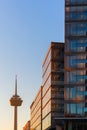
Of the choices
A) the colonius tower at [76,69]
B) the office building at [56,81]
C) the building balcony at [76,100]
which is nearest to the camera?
the building balcony at [76,100]

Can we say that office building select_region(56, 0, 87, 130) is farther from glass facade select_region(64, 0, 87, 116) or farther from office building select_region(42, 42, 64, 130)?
office building select_region(42, 42, 64, 130)

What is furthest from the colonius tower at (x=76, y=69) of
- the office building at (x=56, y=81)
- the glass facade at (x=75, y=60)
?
the office building at (x=56, y=81)

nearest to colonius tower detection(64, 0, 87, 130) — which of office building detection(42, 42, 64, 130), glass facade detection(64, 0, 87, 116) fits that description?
glass facade detection(64, 0, 87, 116)

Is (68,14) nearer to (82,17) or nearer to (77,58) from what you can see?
(82,17)

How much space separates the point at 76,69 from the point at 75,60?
7.87 feet

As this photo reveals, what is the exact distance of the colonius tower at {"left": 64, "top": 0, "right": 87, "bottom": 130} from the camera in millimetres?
125938

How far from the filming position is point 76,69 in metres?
127

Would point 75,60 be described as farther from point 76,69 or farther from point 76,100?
point 76,100

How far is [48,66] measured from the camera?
144 m

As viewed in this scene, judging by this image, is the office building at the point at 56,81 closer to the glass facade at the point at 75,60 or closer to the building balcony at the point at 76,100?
the glass facade at the point at 75,60

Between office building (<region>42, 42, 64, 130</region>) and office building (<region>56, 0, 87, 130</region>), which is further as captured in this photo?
office building (<region>42, 42, 64, 130</region>)

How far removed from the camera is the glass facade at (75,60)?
126 m

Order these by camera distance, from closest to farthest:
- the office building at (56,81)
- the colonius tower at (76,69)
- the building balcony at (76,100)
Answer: the building balcony at (76,100)
the colonius tower at (76,69)
the office building at (56,81)

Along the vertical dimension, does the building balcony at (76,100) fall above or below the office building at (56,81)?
below
